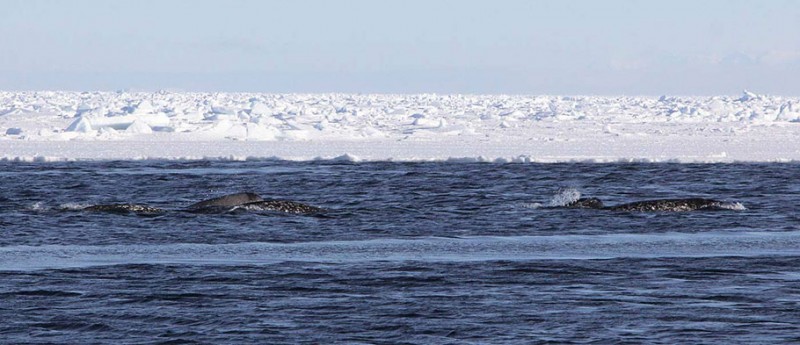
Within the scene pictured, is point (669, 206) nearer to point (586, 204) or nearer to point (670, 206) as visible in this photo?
point (670, 206)

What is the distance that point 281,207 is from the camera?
20.7 m

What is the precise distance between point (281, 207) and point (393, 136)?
22462 mm

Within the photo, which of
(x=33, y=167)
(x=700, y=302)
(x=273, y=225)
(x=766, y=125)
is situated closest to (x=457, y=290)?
(x=700, y=302)

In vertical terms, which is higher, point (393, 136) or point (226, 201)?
point (393, 136)

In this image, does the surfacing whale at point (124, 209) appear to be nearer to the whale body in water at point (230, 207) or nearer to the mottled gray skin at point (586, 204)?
the whale body in water at point (230, 207)

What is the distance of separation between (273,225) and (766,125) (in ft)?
111

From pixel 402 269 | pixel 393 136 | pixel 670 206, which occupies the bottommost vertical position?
pixel 402 269

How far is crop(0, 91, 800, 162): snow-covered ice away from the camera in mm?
35312

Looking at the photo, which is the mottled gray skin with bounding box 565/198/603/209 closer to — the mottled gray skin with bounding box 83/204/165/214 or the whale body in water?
the whale body in water

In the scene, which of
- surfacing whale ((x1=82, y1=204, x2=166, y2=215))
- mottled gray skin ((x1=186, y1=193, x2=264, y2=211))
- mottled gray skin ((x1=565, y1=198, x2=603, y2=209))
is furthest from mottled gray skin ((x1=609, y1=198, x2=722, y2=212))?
surfacing whale ((x1=82, y1=204, x2=166, y2=215))

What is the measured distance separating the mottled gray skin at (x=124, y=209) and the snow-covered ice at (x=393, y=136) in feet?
43.6

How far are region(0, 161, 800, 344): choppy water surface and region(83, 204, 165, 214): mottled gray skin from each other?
34 cm

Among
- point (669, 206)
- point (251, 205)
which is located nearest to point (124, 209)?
point (251, 205)

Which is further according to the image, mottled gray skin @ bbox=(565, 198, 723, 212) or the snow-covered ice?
the snow-covered ice
